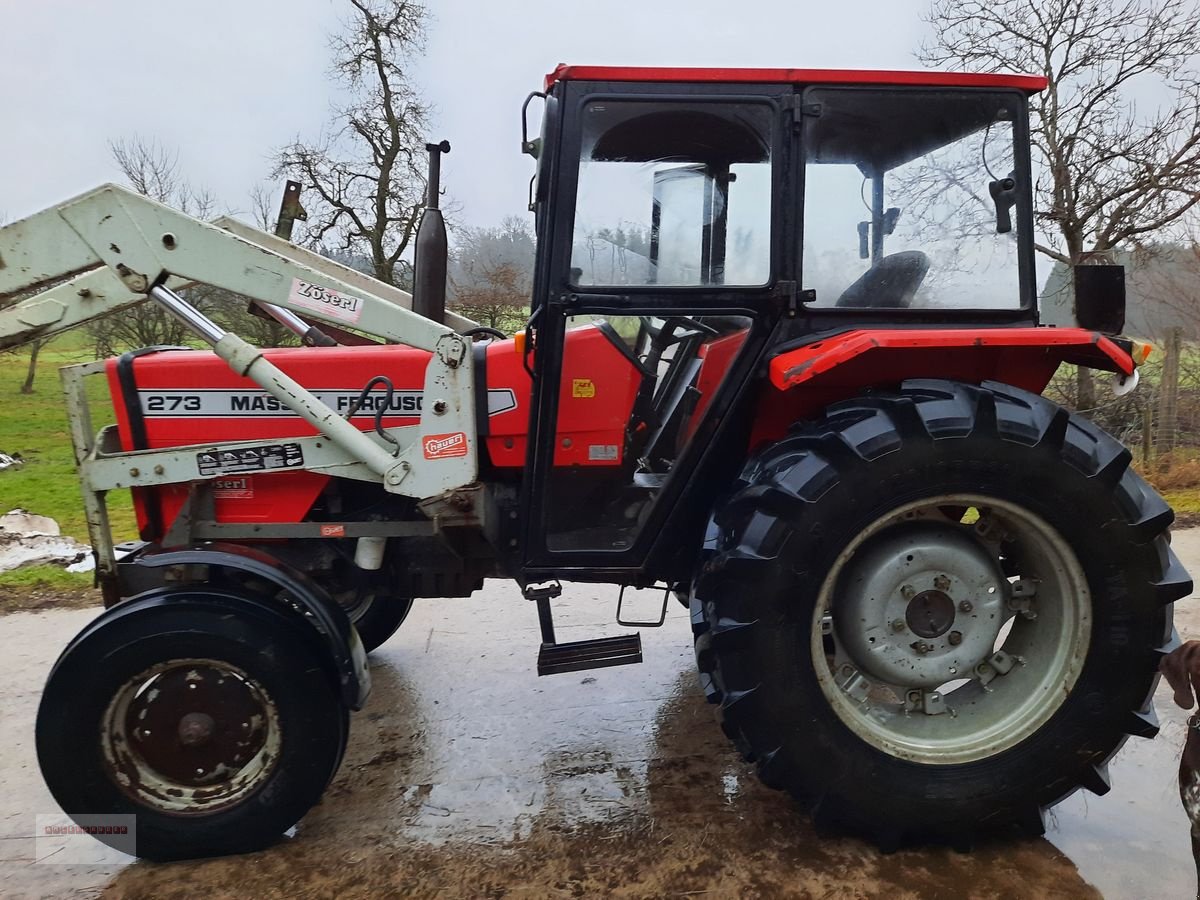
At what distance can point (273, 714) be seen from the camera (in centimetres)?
252

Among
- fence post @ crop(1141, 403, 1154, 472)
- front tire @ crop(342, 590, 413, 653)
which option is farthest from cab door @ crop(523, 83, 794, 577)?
fence post @ crop(1141, 403, 1154, 472)

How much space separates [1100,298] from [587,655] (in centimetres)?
201

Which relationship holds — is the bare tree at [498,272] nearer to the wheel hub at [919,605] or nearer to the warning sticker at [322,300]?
the warning sticker at [322,300]

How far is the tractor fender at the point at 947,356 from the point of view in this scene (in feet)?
7.80

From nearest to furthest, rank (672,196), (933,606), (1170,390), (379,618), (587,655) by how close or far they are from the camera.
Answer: (933,606) → (672,196) → (587,655) → (379,618) → (1170,390)

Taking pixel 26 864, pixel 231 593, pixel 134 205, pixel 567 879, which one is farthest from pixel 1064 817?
pixel 134 205

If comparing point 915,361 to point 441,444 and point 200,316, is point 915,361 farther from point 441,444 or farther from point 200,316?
point 200,316

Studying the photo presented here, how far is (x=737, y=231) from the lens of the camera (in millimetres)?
2725

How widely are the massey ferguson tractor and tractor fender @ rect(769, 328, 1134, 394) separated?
15 mm

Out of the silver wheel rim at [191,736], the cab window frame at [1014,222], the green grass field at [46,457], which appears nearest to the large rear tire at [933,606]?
the cab window frame at [1014,222]

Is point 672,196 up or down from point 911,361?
up

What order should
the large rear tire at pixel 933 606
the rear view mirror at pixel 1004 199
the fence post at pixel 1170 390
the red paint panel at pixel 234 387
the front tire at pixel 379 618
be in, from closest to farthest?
the large rear tire at pixel 933 606 → the rear view mirror at pixel 1004 199 → the red paint panel at pixel 234 387 → the front tire at pixel 379 618 → the fence post at pixel 1170 390

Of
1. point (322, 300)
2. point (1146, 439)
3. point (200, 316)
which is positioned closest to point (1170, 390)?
point (1146, 439)

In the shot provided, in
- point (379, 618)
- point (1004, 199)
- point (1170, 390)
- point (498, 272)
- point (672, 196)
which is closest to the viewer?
point (1004, 199)
